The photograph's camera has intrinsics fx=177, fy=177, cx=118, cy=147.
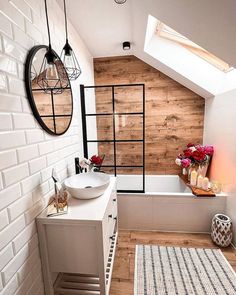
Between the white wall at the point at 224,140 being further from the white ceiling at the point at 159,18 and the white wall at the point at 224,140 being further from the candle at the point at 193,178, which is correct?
the white ceiling at the point at 159,18

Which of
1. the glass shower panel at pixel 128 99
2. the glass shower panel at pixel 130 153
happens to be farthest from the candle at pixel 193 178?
the glass shower panel at pixel 128 99

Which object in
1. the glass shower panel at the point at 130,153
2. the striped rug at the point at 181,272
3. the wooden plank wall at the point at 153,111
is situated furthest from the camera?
the glass shower panel at the point at 130,153

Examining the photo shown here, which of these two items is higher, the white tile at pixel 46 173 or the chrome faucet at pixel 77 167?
the white tile at pixel 46 173

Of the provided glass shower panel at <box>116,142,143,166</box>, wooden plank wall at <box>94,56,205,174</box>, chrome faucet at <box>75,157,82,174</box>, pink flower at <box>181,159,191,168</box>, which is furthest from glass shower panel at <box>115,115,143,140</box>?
chrome faucet at <box>75,157,82,174</box>

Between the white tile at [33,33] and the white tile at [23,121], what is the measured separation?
53cm

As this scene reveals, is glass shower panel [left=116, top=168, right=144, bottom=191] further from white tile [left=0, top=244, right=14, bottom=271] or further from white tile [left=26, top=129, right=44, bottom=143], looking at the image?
white tile [left=0, top=244, right=14, bottom=271]

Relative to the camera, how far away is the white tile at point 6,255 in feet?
2.82

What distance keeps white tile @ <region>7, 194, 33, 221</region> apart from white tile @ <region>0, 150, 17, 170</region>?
8.5 inches

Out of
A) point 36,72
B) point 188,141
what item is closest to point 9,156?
point 36,72

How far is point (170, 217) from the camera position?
2.15m

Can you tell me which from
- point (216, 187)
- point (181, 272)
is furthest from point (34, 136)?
point (216, 187)

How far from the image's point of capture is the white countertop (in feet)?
3.70

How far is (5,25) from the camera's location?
0.90 m

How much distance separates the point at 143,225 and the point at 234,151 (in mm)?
1352
